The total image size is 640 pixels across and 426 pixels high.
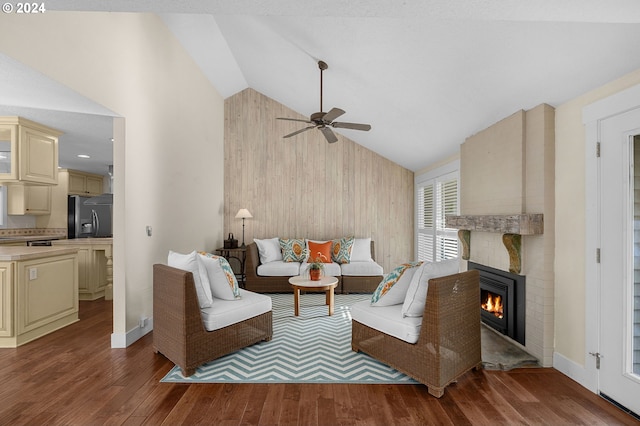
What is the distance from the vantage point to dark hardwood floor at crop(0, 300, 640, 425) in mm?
1974

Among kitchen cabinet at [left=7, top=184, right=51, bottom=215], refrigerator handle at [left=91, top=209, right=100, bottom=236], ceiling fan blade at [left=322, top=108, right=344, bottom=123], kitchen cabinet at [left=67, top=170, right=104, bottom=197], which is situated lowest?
refrigerator handle at [left=91, top=209, right=100, bottom=236]

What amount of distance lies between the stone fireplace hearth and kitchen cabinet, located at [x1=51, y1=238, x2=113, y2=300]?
4870mm

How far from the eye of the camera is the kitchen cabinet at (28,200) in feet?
16.4

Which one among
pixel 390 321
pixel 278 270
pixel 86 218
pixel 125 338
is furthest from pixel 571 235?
pixel 86 218

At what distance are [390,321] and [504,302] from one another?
1437 millimetres

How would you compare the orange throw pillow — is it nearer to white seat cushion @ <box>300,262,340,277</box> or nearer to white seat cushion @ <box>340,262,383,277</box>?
white seat cushion @ <box>300,262,340,277</box>

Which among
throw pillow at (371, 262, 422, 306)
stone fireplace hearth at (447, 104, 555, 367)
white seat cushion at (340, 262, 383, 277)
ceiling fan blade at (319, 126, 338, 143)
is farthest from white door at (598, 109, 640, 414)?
white seat cushion at (340, 262, 383, 277)

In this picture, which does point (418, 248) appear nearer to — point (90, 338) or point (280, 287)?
point (280, 287)

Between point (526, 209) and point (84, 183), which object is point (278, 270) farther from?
point (84, 183)

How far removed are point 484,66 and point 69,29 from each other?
3310mm

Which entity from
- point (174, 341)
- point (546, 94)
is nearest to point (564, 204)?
point (546, 94)

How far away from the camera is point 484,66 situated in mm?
2633

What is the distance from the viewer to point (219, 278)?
2.93m

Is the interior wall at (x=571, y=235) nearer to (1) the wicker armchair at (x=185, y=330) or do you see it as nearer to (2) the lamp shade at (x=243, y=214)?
(1) the wicker armchair at (x=185, y=330)
